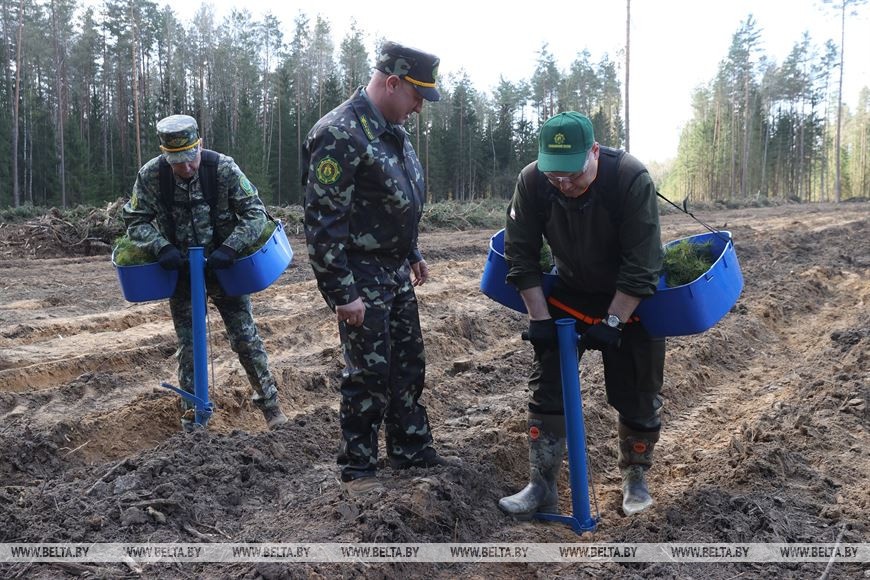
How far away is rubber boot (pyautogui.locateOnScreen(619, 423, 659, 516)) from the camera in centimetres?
358

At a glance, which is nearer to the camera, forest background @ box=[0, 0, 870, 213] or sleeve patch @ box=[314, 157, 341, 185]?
sleeve patch @ box=[314, 157, 341, 185]

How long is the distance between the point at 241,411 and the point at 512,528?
9.34ft

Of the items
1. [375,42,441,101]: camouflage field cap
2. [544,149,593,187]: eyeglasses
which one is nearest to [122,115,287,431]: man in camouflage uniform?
[375,42,441,101]: camouflage field cap

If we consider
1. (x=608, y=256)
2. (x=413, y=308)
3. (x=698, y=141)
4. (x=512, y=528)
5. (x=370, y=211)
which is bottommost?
(x=512, y=528)

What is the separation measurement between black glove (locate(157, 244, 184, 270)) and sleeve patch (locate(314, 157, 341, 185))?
1565 millimetres

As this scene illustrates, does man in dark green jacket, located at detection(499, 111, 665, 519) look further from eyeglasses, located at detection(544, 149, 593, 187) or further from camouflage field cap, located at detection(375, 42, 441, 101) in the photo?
camouflage field cap, located at detection(375, 42, 441, 101)

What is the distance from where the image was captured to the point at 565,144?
117 inches

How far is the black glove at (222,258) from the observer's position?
167 inches

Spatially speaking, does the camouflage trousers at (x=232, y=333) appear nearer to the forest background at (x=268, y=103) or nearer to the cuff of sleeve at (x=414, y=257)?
the cuff of sleeve at (x=414, y=257)

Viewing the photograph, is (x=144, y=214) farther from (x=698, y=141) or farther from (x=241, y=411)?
(x=698, y=141)

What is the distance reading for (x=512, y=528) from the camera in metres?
3.41

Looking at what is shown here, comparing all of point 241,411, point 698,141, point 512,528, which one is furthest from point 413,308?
point 698,141

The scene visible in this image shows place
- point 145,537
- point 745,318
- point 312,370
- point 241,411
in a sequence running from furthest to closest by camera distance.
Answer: point 745,318
point 312,370
point 241,411
point 145,537

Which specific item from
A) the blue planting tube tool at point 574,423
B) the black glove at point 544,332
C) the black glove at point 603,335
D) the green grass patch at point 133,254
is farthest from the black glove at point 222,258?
the black glove at point 603,335
